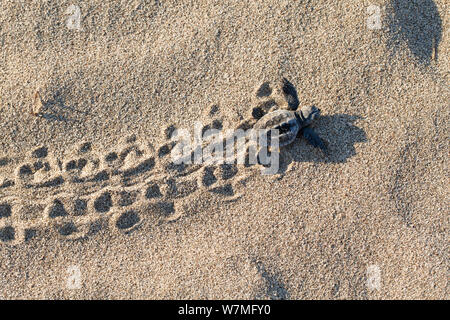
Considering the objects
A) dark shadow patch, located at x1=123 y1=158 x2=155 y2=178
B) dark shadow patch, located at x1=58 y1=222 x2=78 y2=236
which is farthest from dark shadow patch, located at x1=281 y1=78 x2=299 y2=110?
dark shadow patch, located at x1=58 y1=222 x2=78 y2=236

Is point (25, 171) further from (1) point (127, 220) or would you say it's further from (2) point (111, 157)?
(1) point (127, 220)

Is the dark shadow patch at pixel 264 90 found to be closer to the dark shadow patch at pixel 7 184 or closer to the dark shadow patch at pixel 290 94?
the dark shadow patch at pixel 290 94

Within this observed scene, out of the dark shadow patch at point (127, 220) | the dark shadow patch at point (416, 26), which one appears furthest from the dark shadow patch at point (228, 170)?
the dark shadow patch at point (416, 26)

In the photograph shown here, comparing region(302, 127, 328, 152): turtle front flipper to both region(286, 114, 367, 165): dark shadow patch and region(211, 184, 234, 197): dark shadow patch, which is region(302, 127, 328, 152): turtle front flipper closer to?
region(286, 114, 367, 165): dark shadow patch

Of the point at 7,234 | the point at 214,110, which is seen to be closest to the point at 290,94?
the point at 214,110

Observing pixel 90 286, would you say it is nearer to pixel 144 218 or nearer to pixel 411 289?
pixel 144 218

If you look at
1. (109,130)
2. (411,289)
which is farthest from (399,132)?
(109,130)

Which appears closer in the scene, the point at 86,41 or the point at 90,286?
the point at 90,286
